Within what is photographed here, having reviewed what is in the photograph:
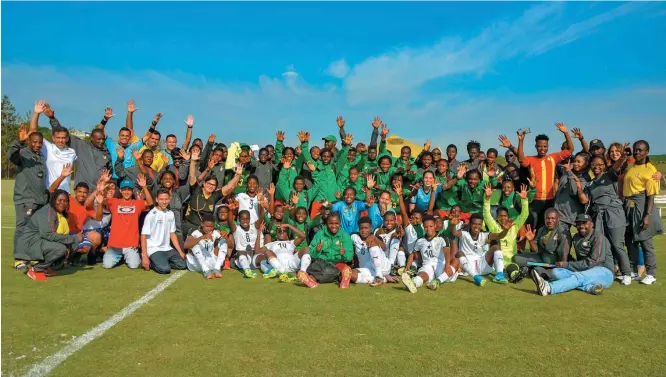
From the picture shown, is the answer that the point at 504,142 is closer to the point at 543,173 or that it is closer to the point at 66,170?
the point at 543,173

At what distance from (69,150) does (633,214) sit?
972cm

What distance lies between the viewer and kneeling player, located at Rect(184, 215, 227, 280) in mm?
7771

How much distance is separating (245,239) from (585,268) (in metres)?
5.49

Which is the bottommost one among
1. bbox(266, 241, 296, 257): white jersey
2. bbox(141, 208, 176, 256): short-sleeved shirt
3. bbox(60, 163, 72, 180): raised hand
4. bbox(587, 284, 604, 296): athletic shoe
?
bbox(587, 284, 604, 296): athletic shoe

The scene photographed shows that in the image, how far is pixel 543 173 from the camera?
28.0 feet

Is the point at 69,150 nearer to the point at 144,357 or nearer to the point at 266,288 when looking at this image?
the point at 266,288

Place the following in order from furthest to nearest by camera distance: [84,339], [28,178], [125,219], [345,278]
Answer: [125,219]
[28,178]
[345,278]
[84,339]

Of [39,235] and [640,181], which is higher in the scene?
[640,181]

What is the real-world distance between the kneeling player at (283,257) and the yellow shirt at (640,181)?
5243 mm

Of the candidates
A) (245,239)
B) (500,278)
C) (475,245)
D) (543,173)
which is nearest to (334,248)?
(245,239)

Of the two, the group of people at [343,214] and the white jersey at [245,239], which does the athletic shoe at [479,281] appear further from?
the white jersey at [245,239]

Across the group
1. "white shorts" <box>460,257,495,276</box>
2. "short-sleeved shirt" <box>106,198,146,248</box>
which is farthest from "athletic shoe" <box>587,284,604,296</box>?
"short-sleeved shirt" <box>106,198,146,248</box>

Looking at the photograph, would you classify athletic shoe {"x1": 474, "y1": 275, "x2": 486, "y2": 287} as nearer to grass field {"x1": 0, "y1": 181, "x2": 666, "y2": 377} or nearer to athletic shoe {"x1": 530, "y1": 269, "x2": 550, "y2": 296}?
grass field {"x1": 0, "y1": 181, "x2": 666, "y2": 377}

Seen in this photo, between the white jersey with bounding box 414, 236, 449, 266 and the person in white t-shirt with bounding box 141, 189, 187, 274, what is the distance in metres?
4.09
